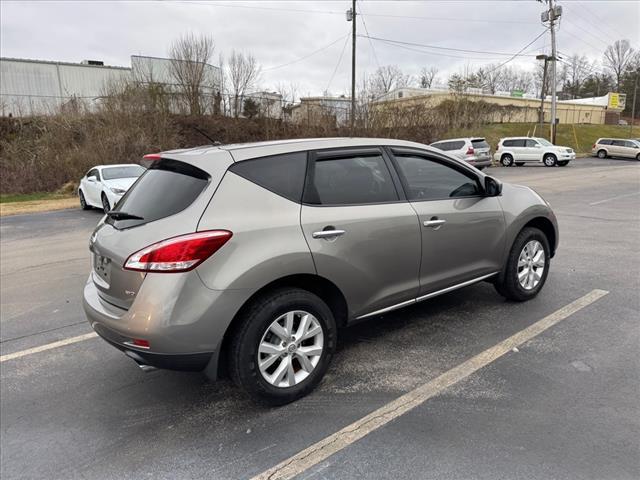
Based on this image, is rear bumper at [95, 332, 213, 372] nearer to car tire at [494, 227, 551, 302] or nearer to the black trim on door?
the black trim on door

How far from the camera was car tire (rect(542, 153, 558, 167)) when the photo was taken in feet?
91.4

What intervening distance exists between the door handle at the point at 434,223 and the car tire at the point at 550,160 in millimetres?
27910

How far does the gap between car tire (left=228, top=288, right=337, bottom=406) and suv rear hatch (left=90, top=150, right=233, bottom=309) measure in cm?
66

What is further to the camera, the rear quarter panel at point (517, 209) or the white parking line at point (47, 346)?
the rear quarter panel at point (517, 209)

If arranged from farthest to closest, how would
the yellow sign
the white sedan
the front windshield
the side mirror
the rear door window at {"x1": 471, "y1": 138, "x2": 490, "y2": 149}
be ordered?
the yellow sign < the rear door window at {"x1": 471, "y1": 138, "x2": 490, "y2": 149} < the front windshield < the white sedan < the side mirror

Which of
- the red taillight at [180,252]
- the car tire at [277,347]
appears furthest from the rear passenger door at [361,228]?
the red taillight at [180,252]

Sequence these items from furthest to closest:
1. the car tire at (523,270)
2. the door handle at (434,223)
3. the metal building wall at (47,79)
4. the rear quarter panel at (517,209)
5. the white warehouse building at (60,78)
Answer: the metal building wall at (47,79), the white warehouse building at (60,78), the car tire at (523,270), the rear quarter panel at (517,209), the door handle at (434,223)

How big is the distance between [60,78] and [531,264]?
45187 millimetres

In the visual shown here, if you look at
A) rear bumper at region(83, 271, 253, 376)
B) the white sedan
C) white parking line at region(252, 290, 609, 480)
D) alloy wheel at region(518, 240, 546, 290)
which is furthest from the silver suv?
the white sedan

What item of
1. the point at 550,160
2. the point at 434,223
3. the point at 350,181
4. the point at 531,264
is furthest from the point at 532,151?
the point at 350,181

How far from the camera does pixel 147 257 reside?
104 inches

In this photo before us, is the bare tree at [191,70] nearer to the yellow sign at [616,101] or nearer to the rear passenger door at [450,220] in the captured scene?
the rear passenger door at [450,220]

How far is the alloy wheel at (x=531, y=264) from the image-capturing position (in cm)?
452

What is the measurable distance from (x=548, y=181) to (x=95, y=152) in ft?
68.6
